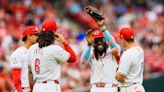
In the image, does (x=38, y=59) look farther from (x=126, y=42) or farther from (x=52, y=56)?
(x=126, y=42)

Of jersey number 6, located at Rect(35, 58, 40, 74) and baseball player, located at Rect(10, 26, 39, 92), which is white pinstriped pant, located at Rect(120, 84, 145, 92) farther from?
baseball player, located at Rect(10, 26, 39, 92)

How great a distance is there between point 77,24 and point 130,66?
1148 centimetres

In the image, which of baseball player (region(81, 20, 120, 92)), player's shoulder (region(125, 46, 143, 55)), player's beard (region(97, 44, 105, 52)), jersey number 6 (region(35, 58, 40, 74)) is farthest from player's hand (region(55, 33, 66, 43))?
player's shoulder (region(125, 46, 143, 55))

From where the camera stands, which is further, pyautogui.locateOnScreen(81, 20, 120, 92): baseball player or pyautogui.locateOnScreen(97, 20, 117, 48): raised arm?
pyautogui.locateOnScreen(81, 20, 120, 92): baseball player

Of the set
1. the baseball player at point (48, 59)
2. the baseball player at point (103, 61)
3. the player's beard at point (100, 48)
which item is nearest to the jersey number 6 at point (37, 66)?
the baseball player at point (48, 59)

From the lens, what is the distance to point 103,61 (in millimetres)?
13219

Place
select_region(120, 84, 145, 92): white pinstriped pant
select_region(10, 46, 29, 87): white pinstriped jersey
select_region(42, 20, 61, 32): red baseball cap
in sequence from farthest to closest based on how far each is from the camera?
select_region(10, 46, 29, 87): white pinstriped jersey
select_region(120, 84, 145, 92): white pinstriped pant
select_region(42, 20, 61, 32): red baseball cap

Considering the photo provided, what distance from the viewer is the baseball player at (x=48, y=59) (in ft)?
41.1

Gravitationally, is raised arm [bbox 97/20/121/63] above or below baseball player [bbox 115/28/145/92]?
above

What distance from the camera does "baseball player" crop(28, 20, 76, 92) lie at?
12516mm

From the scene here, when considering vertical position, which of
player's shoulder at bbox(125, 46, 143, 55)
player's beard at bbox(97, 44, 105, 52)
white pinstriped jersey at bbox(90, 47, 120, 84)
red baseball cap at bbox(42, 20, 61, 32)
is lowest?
white pinstriped jersey at bbox(90, 47, 120, 84)

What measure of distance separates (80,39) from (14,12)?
2.10m

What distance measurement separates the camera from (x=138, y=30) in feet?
78.7

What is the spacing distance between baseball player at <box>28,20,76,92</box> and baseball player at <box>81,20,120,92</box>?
76 centimetres
